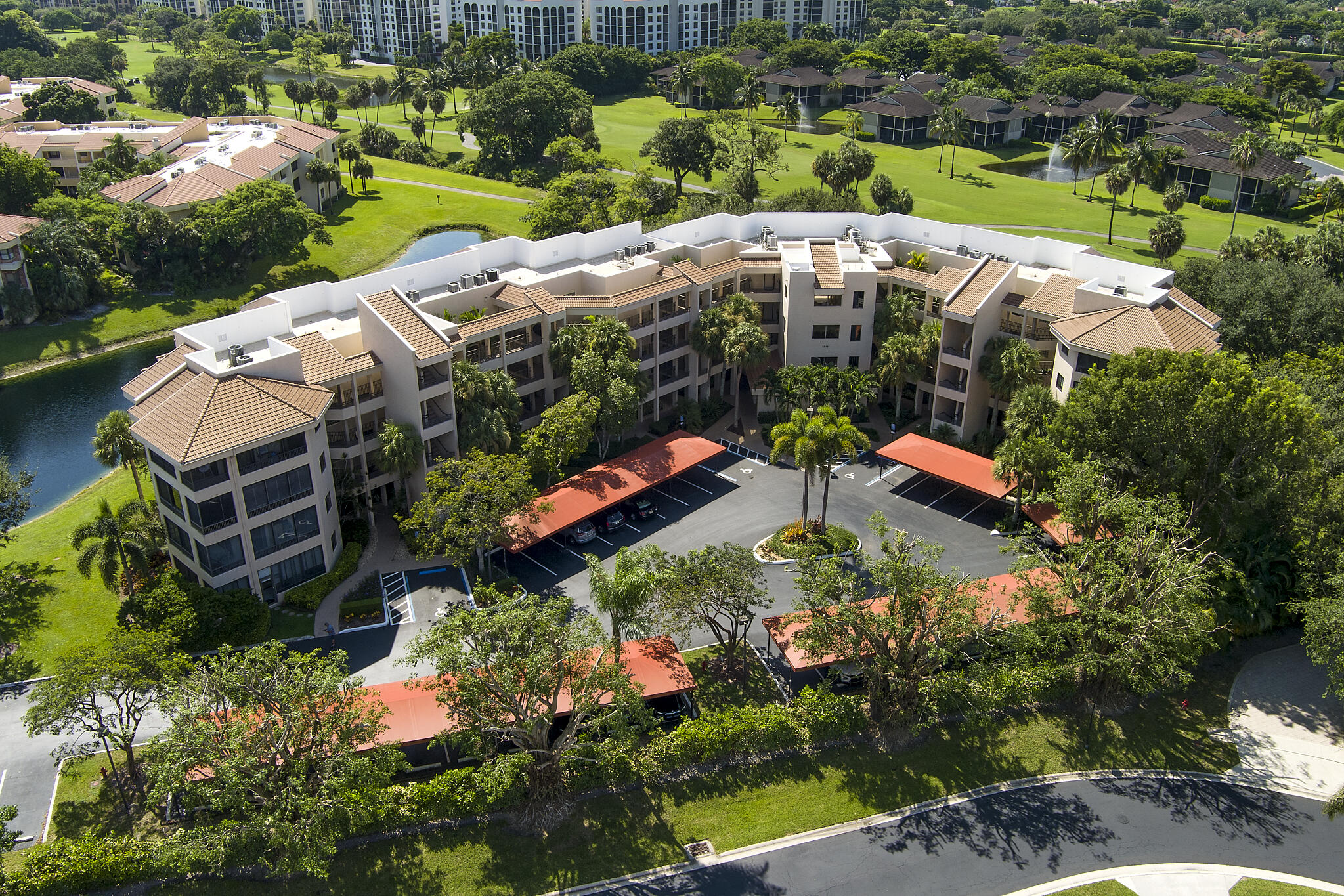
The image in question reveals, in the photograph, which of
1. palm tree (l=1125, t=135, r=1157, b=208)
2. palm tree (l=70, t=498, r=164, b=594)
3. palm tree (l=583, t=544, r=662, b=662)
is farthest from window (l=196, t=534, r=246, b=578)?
palm tree (l=1125, t=135, r=1157, b=208)

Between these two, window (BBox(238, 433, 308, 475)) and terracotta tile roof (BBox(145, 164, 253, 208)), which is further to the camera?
terracotta tile roof (BBox(145, 164, 253, 208))

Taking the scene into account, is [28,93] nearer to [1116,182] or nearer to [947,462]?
[947,462]

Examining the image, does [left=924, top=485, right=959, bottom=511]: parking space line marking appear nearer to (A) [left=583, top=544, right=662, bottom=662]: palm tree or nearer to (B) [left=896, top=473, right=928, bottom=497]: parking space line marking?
(B) [left=896, top=473, right=928, bottom=497]: parking space line marking

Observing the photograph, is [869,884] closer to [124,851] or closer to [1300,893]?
[1300,893]

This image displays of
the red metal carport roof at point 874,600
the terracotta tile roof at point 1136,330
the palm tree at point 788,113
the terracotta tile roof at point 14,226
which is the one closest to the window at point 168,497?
the red metal carport roof at point 874,600

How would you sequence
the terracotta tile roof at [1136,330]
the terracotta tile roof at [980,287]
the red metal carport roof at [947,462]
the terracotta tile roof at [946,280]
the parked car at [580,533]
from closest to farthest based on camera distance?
the parked car at [580,533] → the terracotta tile roof at [1136,330] → the red metal carport roof at [947,462] → the terracotta tile roof at [980,287] → the terracotta tile roof at [946,280]

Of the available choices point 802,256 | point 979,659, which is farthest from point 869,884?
point 802,256

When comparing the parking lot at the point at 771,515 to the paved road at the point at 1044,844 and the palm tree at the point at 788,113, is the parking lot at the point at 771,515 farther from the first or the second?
the palm tree at the point at 788,113
